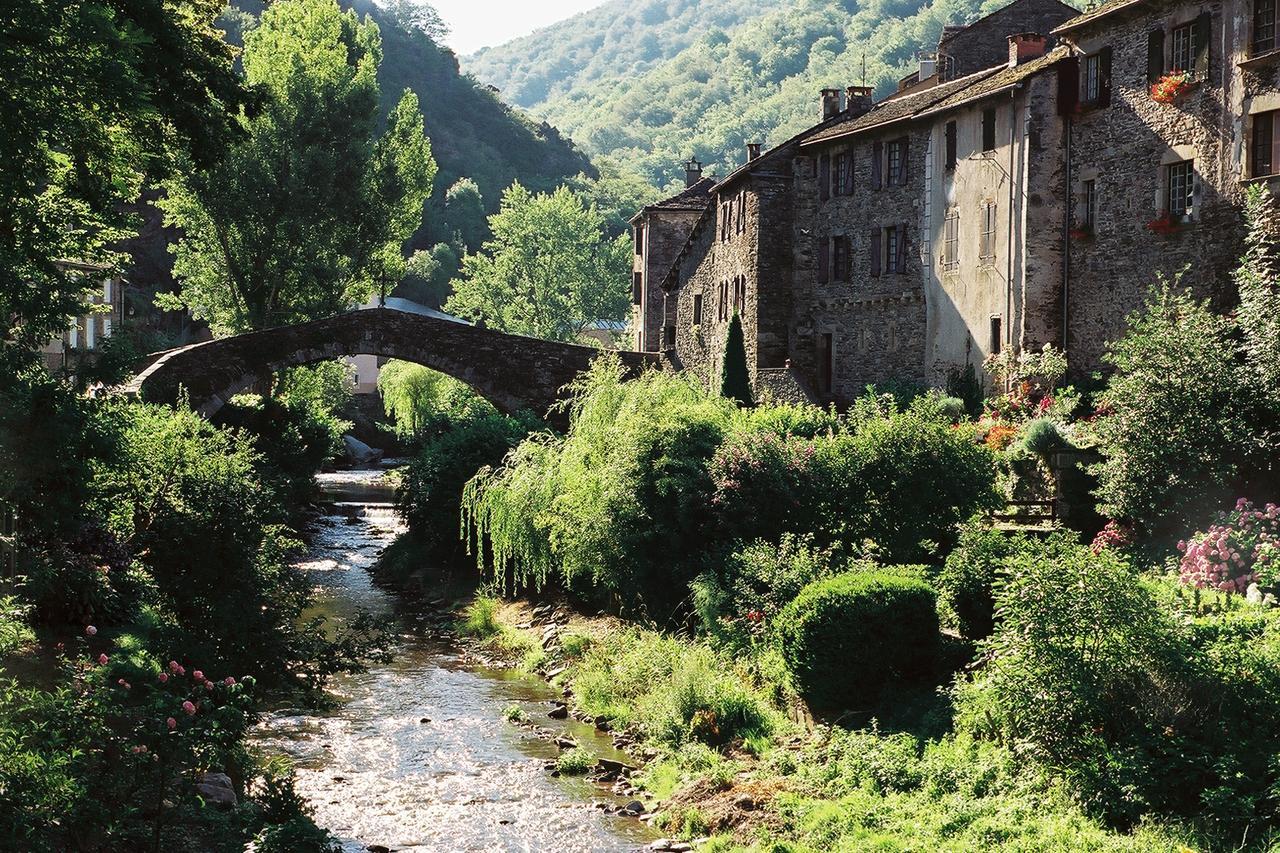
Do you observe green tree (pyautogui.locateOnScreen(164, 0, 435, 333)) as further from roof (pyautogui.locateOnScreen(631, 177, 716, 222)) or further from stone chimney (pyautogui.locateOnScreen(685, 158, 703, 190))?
stone chimney (pyautogui.locateOnScreen(685, 158, 703, 190))

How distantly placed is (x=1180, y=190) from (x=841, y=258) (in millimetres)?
12997

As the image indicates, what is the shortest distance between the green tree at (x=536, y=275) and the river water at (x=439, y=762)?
50.2 meters

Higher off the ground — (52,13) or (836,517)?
(52,13)

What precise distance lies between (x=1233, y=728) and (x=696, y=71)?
593ft

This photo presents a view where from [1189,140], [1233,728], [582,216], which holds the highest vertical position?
[582,216]

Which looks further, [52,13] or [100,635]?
[100,635]

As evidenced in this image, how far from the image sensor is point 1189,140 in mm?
25672

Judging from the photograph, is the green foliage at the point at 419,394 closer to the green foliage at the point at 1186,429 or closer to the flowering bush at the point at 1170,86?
the flowering bush at the point at 1170,86

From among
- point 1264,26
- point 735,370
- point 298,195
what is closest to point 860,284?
point 735,370

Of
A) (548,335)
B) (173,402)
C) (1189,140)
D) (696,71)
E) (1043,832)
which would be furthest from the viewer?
(696,71)

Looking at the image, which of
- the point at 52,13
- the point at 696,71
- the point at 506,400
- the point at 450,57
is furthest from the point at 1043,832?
the point at 696,71

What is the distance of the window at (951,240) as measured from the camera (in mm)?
33125

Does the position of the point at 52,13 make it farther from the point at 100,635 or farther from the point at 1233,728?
the point at 1233,728

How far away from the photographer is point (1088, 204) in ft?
95.3
